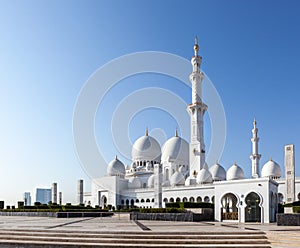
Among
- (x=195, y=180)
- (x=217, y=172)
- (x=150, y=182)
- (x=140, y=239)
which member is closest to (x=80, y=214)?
(x=140, y=239)

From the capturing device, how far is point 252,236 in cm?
1186

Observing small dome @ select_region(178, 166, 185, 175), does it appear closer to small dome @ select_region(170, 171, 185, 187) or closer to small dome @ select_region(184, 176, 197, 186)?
small dome @ select_region(170, 171, 185, 187)

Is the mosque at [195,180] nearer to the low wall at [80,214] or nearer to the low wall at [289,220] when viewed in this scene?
the low wall at [289,220]

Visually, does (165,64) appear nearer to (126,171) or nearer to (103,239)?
(103,239)

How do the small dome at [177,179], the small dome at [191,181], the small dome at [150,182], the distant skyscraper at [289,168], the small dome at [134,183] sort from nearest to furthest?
the distant skyscraper at [289,168]
the small dome at [191,181]
the small dome at [177,179]
the small dome at [150,182]
the small dome at [134,183]

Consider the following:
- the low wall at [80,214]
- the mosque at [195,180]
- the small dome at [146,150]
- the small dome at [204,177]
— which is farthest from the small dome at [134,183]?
the low wall at [80,214]

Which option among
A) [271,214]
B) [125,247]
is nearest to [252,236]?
[125,247]

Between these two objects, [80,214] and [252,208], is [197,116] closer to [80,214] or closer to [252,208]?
[252,208]

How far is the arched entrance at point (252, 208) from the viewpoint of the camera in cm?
2354

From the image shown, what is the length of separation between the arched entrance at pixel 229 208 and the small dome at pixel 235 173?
14.1m

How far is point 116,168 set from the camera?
5916 centimetres

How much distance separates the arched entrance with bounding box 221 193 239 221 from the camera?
23828 mm

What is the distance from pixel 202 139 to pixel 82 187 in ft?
72.8

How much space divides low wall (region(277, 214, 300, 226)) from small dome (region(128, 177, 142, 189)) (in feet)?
127
